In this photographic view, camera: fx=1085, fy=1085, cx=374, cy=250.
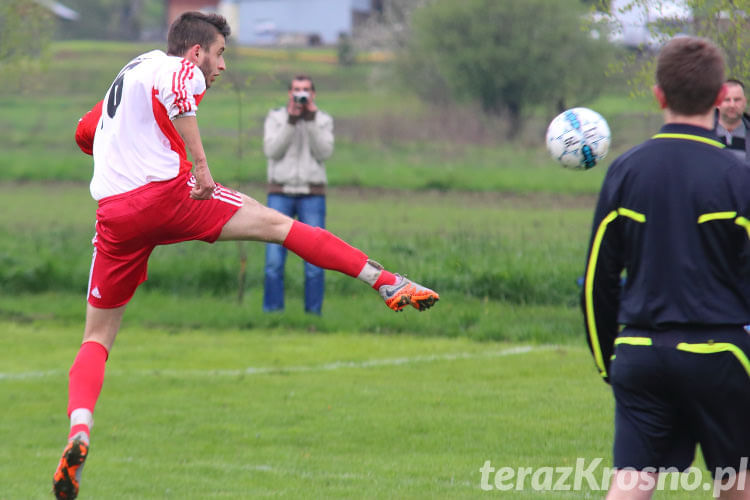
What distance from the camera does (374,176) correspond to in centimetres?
2683

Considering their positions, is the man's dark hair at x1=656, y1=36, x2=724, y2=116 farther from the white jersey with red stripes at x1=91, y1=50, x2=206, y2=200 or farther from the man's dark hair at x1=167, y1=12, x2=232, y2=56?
the man's dark hair at x1=167, y1=12, x2=232, y2=56

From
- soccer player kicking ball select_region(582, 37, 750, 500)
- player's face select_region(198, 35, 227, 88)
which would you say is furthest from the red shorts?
soccer player kicking ball select_region(582, 37, 750, 500)

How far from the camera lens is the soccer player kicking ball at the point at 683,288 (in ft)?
11.8

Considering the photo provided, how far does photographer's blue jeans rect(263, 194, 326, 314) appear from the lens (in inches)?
449

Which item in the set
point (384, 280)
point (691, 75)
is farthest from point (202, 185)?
point (691, 75)

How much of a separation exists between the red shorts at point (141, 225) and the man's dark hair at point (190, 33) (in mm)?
651

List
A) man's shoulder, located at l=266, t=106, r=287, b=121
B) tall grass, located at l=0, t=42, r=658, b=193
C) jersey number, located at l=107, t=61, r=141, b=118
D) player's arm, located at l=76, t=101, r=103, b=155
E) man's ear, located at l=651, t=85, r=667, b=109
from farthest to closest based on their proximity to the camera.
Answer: tall grass, located at l=0, t=42, r=658, b=193 < man's shoulder, located at l=266, t=106, r=287, b=121 < player's arm, located at l=76, t=101, r=103, b=155 < jersey number, located at l=107, t=61, r=141, b=118 < man's ear, located at l=651, t=85, r=667, b=109

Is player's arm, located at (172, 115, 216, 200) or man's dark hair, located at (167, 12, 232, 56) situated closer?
player's arm, located at (172, 115, 216, 200)

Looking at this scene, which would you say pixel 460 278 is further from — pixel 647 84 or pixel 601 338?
pixel 601 338

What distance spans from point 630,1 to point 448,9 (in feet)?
94.4

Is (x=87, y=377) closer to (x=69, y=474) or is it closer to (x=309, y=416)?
(x=69, y=474)

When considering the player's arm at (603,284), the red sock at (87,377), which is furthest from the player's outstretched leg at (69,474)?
the player's arm at (603,284)

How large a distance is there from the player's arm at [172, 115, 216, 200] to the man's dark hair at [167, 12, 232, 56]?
47 cm

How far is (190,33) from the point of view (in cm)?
542
